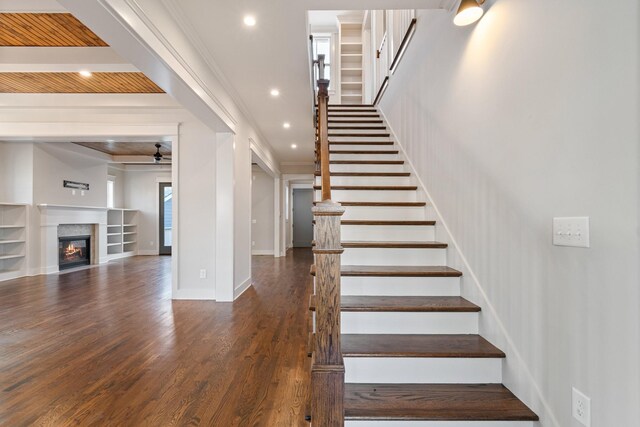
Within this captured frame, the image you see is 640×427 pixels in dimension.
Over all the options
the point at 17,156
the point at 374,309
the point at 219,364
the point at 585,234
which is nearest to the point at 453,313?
the point at 374,309

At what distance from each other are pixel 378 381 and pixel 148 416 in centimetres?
127

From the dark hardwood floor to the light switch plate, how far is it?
153 cm

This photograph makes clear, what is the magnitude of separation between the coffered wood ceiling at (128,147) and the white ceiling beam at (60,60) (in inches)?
122

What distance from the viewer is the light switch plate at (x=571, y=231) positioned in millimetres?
1180

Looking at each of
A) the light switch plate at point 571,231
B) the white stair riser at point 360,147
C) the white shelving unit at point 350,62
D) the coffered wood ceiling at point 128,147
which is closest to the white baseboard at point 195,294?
the white stair riser at point 360,147

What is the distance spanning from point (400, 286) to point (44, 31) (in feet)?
12.3

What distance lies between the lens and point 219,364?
2.39 meters

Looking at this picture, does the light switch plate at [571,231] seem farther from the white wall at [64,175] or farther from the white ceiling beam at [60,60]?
the white wall at [64,175]

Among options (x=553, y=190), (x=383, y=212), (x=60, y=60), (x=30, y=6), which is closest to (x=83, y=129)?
(x=60, y=60)

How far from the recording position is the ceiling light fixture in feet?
6.00

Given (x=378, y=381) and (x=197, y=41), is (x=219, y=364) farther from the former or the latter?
(x=197, y=41)

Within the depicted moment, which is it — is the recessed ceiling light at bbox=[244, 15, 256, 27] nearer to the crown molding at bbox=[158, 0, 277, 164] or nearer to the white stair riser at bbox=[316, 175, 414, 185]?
the crown molding at bbox=[158, 0, 277, 164]

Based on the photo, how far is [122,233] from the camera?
356 inches

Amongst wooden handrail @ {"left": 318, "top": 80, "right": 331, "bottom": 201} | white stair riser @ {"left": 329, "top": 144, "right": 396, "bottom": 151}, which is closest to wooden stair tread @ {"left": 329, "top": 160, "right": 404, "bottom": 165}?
white stair riser @ {"left": 329, "top": 144, "right": 396, "bottom": 151}
